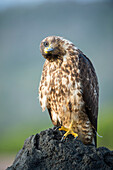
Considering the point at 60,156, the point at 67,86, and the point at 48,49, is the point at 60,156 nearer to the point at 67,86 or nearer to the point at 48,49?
the point at 67,86

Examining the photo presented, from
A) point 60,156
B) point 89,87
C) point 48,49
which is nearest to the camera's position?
point 60,156

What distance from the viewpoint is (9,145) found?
11945mm

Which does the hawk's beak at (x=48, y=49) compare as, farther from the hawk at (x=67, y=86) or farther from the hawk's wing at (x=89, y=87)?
the hawk's wing at (x=89, y=87)

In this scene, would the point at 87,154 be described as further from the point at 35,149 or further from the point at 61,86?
the point at 61,86

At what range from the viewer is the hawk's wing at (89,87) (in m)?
3.54

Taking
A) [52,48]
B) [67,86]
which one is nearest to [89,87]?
[67,86]

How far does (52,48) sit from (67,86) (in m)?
0.49

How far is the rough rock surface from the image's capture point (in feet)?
8.98

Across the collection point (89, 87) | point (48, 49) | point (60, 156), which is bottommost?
point (60, 156)

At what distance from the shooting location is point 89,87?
3625mm

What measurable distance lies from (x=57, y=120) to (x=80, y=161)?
1.09m

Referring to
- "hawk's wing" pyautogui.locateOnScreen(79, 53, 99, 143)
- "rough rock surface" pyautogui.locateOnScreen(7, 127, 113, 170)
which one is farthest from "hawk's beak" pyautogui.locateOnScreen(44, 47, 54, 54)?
"rough rock surface" pyautogui.locateOnScreen(7, 127, 113, 170)

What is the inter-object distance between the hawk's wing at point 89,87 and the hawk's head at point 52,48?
10.0 inches

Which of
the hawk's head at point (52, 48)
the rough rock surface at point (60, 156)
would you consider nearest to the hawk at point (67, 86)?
the hawk's head at point (52, 48)
